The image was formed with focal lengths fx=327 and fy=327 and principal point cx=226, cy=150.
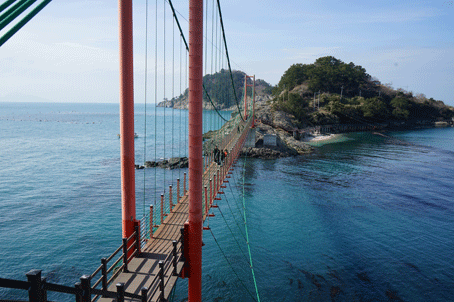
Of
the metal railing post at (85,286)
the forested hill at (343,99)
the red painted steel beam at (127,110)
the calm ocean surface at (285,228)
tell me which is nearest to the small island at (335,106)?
the forested hill at (343,99)

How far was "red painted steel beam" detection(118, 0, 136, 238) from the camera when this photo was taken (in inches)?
336

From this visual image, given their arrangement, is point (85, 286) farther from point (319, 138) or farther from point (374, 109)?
point (374, 109)

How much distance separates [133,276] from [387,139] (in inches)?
2939

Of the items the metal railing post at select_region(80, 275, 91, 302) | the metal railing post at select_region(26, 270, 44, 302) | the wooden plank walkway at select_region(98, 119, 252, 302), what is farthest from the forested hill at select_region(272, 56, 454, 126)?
the metal railing post at select_region(26, 270, 44, 302)

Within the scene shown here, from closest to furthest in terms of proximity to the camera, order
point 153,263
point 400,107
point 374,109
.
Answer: point 153,263 → point 374,109 → point 400,107

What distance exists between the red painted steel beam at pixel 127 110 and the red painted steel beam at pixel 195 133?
6.50 ft

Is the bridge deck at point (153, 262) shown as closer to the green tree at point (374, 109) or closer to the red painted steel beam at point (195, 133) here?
the red painted steel beam at point (195, 133)

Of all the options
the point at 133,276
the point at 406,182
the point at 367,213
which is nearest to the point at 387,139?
the point at 406,182

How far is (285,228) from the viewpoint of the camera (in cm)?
2283

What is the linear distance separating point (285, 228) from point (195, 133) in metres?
16.9

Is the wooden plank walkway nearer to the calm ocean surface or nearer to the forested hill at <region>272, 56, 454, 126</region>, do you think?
the calm ocean surface

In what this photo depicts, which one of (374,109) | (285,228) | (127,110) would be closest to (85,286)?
(127,110)

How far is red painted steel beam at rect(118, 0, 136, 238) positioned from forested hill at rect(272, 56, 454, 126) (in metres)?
66.7

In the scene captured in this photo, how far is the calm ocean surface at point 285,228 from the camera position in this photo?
1633cm
